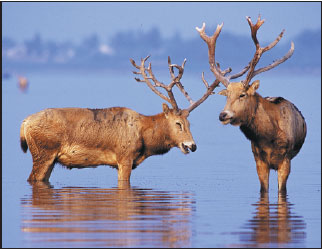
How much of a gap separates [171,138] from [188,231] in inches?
282

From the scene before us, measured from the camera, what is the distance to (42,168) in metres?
20.1

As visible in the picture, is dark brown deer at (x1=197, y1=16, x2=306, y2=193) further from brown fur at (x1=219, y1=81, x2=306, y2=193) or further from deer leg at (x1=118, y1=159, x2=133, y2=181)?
deer leg at (x1=118, y1=159, x2=133, y2=181)

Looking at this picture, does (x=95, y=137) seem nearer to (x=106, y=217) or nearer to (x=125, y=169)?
(x=125, y=169)

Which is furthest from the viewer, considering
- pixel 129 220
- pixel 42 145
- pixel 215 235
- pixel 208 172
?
pixel 208 172

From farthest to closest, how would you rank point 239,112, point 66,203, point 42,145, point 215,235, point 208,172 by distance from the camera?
point 208,172, point 42,145, point 239,112, point 66,203, point 215,235

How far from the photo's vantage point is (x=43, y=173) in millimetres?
20141

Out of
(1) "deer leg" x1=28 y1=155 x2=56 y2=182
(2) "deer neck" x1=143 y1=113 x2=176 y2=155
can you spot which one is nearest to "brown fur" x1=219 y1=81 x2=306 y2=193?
(2) "deer neck" x1=143 y1=113 x2=176 y2=155

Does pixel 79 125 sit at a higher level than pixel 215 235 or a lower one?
higher

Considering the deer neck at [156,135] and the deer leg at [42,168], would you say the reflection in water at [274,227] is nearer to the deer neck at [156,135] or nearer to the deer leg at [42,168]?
the deer neck at [156,135]

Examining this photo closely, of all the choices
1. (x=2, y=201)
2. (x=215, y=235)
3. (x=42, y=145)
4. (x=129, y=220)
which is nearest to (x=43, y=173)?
(x=42, y=145)

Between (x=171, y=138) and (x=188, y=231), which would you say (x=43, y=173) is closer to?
(x=171, y=138)

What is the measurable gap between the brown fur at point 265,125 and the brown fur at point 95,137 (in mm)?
2355

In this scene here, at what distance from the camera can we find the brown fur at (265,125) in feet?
57.3

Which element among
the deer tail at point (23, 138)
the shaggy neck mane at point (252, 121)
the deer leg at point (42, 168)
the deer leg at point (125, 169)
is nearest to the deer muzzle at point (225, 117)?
the shaggy neck mane at point (252, 121)
